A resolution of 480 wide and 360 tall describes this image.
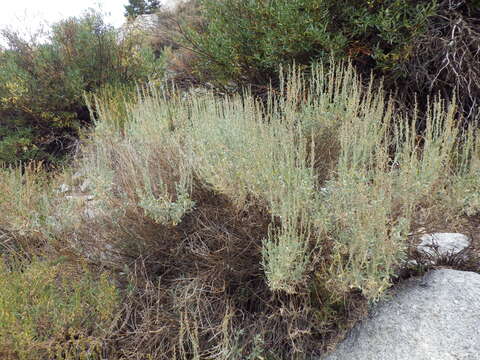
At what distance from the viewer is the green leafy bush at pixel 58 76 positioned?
16.7 feet

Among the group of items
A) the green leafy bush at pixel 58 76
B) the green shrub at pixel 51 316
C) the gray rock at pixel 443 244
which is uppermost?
the green leafy bush at pixel 58 76

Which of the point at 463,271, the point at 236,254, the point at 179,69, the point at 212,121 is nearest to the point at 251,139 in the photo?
the point at 212,121

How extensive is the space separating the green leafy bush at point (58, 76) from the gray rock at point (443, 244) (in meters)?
4.67

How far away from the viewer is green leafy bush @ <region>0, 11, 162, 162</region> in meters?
5.08

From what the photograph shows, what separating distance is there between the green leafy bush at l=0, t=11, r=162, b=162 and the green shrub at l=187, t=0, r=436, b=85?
2.02 meters

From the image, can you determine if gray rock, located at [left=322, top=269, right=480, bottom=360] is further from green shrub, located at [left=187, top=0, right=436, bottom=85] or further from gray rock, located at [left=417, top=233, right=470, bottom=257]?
green shrub, located at [left=187, top=0, right=436, bottom=85]

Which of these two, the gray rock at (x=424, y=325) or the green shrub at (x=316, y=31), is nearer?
the gray rock at (x=424, y=325)

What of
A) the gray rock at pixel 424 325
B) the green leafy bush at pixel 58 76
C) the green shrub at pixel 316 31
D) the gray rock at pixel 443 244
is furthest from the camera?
the green leafy bush at pixel 58 76

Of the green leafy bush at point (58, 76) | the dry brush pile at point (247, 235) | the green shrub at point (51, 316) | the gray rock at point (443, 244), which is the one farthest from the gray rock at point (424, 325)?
the green leafy bush at point (58, 76)

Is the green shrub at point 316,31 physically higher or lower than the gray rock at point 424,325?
higher

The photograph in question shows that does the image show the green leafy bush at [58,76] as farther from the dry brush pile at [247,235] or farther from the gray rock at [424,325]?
the gray rock at [424,325]

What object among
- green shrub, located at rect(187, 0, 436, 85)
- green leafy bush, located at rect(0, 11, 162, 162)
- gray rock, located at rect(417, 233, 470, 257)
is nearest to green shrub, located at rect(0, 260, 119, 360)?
gray rock, located at rect(417, 233, 470, 257)

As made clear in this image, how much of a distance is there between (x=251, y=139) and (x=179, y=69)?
429 cm

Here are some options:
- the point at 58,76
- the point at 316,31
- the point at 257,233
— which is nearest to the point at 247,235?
the point at 257,233
